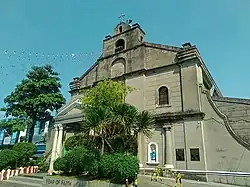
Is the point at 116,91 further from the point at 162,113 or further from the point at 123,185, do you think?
the point at 123,185

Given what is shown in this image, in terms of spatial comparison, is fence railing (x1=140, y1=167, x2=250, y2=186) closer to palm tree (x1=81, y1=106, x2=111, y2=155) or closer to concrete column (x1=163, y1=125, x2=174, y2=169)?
concrete column (x1=163, y1=125, x2=174, y2=169)

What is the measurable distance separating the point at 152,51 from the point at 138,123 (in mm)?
8999

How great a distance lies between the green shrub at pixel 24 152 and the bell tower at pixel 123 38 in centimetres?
1235

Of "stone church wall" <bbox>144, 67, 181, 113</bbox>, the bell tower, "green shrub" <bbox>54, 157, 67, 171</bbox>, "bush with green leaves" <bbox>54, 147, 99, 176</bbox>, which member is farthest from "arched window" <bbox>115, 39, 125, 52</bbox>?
"green shrub" <bbox>54, 157, 67, 171</bbox>

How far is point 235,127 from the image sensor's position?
15320 millimetres

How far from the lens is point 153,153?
17.4 m

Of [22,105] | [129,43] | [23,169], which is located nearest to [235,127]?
[129,43]

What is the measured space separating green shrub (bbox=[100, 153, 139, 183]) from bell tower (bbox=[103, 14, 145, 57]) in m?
12.6

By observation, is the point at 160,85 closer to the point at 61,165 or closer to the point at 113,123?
the point at 113,123

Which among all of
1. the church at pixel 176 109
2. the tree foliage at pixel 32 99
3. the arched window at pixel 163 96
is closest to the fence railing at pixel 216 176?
the church at pixel 176 109

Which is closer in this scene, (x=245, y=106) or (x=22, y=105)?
(x=245, y=106)

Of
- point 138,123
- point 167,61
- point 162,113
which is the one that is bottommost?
point 138,123

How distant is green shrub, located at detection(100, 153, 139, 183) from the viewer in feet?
39.4

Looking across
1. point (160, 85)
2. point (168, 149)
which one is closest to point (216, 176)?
point (168, 149)
